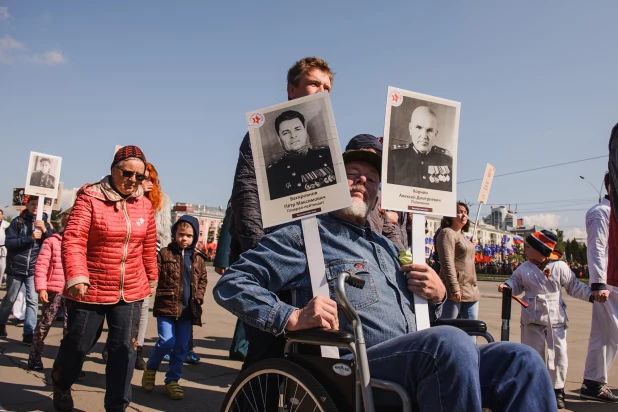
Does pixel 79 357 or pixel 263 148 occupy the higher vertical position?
pixel 263 148

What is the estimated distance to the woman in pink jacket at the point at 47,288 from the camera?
5062 mm

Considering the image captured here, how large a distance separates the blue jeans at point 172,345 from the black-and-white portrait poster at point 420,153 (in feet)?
9.28

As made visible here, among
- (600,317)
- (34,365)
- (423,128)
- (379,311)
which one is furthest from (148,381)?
(600,317)

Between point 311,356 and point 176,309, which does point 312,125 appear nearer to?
point 311,356

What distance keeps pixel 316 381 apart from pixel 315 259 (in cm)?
54

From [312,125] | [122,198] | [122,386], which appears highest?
[312,125]

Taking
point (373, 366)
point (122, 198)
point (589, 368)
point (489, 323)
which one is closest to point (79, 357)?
point (122, 198)

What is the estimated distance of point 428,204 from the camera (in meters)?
2.52

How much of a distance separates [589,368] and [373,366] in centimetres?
364

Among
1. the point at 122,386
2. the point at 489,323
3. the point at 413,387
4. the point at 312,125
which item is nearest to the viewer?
the point at 413,387

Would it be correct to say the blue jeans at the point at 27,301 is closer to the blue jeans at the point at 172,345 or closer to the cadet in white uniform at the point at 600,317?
the blue jeans at the point at 172,345

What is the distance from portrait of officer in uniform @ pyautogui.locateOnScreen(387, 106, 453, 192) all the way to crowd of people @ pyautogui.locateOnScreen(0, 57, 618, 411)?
0.23 metres

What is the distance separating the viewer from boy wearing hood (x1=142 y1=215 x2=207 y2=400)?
14.8 feet

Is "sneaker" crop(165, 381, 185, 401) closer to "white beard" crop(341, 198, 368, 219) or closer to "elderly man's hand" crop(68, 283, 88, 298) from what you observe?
"elderly man's hand" crop(68, 283, 88, 298)
